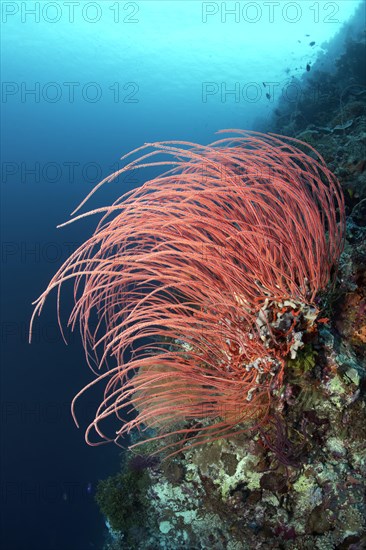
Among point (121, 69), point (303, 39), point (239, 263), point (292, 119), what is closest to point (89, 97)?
point (121, 69)

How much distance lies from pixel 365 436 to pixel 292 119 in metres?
11.1

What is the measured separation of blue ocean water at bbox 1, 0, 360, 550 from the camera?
12.7 metres

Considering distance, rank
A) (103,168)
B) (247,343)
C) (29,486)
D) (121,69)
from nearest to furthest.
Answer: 1. (247,343)
2. (29,486)
3. (103,168)
4. (121,69)

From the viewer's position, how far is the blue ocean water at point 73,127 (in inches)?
501

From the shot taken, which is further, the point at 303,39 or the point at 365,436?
the point at 303,39

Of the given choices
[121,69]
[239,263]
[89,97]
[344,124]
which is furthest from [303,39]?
[239,263]

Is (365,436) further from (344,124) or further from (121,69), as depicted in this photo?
(121,69)

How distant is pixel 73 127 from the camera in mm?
50188

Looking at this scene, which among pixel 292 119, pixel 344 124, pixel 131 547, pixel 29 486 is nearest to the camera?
pixel 131 547

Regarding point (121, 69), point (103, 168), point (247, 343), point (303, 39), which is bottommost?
point (103, 168)

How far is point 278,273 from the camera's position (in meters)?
2.53

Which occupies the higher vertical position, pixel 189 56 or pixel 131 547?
pixel 189 56

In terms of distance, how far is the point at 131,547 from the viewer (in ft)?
14.6

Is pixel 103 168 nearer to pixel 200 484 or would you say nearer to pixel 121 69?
pixel 121 69
